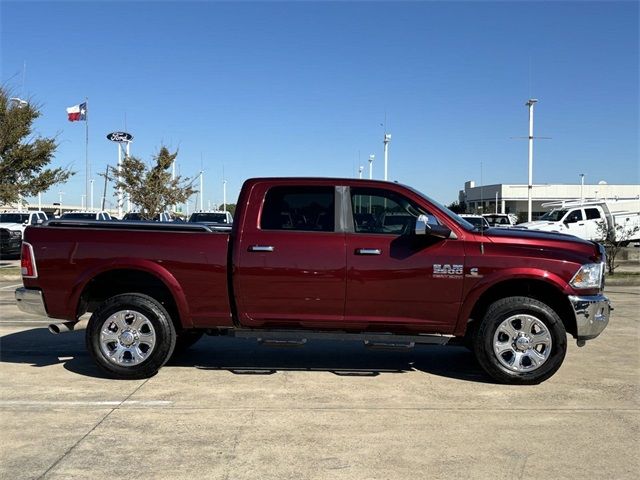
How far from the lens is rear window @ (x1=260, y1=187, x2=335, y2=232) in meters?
6.11

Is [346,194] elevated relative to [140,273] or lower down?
elevated

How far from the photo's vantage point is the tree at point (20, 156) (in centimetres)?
1725

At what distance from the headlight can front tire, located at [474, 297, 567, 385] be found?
361 millimetres

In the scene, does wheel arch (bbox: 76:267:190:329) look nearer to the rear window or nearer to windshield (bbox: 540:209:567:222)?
the rear window

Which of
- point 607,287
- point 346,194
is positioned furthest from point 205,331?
point 607,287

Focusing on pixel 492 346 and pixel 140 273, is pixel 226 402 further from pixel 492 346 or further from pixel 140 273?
pixel 492 346

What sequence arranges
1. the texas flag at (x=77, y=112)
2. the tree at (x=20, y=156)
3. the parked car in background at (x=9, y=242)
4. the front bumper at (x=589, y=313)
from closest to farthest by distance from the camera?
the front bumper at (x=589, y=313) → the tree at (x=20, y=156) → the parked car in background at (x=9, y=242) → the texas flag at (x=77, y=112)

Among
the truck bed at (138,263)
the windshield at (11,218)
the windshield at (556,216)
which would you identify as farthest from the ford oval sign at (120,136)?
the truck bed at (138,263)

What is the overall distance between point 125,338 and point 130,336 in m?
0.06

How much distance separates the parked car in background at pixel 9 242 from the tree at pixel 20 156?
4943 mm

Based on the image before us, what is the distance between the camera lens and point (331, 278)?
591 cm

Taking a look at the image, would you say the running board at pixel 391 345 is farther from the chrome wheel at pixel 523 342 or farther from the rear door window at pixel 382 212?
the rear door window at pixel 382 212

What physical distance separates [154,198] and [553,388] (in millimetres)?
28769

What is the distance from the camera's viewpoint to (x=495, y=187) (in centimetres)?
8569
